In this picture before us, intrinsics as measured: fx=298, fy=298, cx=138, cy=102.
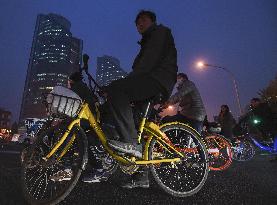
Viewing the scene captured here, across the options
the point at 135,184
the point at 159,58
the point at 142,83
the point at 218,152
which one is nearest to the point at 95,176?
the point at 135,184

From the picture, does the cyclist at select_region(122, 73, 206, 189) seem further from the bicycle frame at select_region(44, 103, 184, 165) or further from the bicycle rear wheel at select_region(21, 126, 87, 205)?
the bicycle rear wheel at select_region(21, 126, 87, 205)

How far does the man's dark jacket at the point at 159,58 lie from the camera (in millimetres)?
3871

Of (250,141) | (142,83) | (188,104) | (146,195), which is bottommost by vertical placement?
(146,195)

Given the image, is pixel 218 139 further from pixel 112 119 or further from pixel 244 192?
pixel 112 119

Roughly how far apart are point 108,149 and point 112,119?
415mm

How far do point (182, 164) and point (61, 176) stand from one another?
1.68m

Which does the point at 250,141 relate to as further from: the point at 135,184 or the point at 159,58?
the point at 159,58

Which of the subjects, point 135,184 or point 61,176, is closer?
point 61,176

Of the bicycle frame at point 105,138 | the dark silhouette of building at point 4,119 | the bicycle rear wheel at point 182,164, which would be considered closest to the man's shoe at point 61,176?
the bicycle frame at point 105,138

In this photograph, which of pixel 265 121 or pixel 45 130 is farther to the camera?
pixel 265 121

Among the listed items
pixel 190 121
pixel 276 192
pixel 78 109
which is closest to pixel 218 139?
pixel 190 121

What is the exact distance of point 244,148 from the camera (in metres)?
12.0

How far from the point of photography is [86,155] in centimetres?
317

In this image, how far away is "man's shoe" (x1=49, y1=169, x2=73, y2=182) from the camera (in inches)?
126
